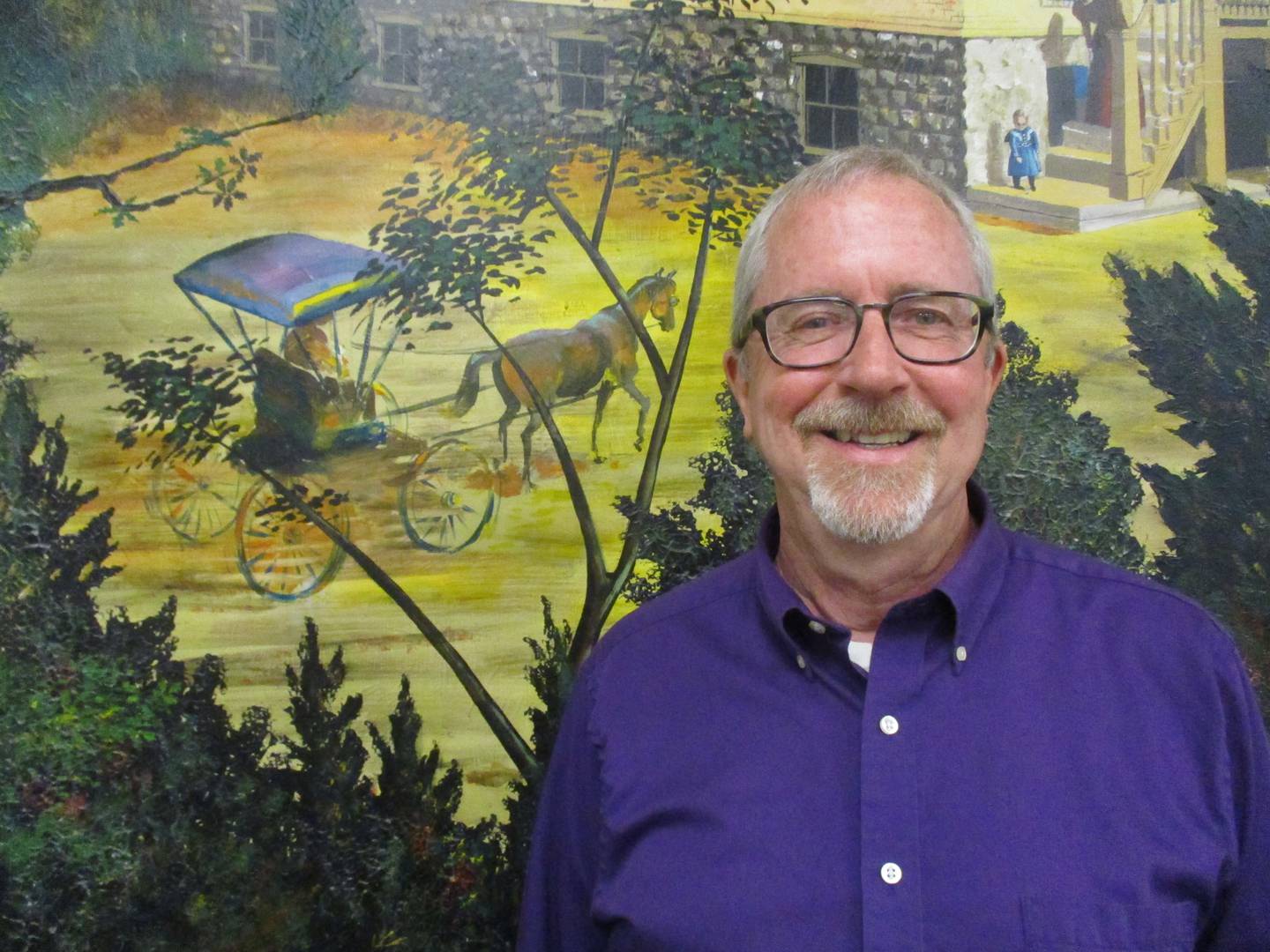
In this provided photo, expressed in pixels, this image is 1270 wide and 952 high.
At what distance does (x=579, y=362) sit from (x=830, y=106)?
2.20ft

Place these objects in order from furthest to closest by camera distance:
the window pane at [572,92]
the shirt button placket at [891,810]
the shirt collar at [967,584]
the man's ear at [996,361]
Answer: the window pane at [572,92] < the man's ear at [996,361] < the shirt collar at [967,584] < the shirt button placket at [891,810]

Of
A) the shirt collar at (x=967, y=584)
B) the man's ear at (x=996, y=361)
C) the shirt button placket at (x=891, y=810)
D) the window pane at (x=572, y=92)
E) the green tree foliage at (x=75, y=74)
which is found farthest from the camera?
the window pane at (x=572, y=92)

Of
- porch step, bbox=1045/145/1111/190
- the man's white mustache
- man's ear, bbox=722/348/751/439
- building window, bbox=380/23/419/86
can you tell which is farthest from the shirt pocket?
building window, bbox=380/23/419/86

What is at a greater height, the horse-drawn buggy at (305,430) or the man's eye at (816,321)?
the man's eye at (816,321)

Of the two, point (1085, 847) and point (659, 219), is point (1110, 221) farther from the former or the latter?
point (1085, 847)

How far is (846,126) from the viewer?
8.07 ft

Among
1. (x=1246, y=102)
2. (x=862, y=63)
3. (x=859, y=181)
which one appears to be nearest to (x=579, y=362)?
(x=862, y=63)

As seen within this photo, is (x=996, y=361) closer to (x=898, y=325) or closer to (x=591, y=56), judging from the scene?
(x=898, y=325)

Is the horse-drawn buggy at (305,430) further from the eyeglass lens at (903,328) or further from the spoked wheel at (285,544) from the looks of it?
the eyeglass lens at (903,328)

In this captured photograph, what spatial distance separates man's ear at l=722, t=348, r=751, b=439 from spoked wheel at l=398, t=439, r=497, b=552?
0.68m

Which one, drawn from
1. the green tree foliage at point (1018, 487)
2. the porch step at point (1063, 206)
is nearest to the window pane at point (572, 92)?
the green tree foliage at point (1018, 487)

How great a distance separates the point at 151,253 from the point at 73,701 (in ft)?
2.61

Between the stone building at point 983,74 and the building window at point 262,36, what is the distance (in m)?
0.19

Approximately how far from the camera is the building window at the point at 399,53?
2314mm
